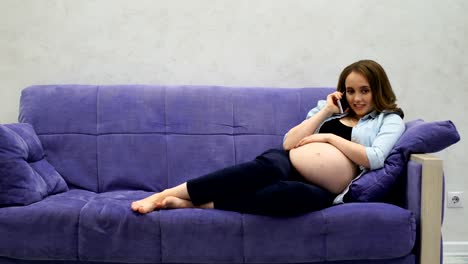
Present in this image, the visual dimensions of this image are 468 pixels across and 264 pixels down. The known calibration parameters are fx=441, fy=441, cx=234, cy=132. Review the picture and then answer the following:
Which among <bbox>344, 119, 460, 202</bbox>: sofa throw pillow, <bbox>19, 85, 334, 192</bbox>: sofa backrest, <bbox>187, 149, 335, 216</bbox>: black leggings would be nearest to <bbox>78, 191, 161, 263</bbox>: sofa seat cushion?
A: <bbox>187, 149, 335, 216</bbox>: black leggings

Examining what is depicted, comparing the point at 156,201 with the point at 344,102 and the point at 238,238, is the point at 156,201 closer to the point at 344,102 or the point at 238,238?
the point at 238,238

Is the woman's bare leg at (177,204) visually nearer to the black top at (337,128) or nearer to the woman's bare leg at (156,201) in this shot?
the woman's bare leg at (156,201)

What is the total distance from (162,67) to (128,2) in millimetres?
392

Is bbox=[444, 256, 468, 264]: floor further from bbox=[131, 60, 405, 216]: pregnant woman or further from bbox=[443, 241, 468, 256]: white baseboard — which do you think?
bbox=[131, 60, 405, 216]: pregnant woman

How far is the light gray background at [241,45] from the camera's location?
2395 mm

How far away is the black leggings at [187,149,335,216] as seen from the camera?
5.18 ft

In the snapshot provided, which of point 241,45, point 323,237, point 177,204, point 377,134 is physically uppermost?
point 241,45

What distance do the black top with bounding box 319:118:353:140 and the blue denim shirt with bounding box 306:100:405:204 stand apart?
0.11 ft

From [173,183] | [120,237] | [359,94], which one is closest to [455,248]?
[359,94]

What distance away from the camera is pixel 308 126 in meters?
1.98

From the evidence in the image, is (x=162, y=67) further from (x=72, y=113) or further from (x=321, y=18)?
(x=321, y=18)

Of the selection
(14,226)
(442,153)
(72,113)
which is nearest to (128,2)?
(72,113)

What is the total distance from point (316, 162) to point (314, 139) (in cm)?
15

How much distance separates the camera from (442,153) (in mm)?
2465
